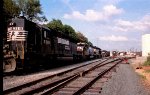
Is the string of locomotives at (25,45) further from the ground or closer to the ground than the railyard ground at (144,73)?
further from the ground

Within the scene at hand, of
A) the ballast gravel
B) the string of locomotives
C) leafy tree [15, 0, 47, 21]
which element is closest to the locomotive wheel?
the string of locomotives

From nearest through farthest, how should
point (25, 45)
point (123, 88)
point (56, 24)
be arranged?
1. point (123, 88)
2. point (25, 45)
3. point (56, 24)

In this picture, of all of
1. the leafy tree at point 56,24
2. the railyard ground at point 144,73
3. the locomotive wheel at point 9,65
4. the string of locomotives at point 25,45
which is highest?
the leafy tree at point 56,24

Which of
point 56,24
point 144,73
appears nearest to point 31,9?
point 56,24

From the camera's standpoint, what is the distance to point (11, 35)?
19.8 m

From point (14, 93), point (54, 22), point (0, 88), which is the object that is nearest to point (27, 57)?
point (14, 93)

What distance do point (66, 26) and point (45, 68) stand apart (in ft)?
211

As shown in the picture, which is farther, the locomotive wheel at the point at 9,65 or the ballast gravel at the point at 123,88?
the locomotive wheel at the point at 9,65

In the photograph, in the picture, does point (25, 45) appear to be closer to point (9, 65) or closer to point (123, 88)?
point (9, 65)

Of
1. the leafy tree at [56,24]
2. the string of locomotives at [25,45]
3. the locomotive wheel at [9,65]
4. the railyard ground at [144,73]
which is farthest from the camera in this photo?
the leafy tree at [56,24]

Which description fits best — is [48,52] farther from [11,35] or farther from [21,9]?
[21,9]

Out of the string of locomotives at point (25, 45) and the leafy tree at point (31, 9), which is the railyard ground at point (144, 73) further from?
the leafy tree at point (31, 9)

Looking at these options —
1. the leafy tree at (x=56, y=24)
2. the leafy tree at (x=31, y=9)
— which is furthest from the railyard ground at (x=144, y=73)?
the leafy tree at (x=56, y=24)

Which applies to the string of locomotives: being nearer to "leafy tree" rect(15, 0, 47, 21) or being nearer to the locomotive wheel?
the locomotive wheel
